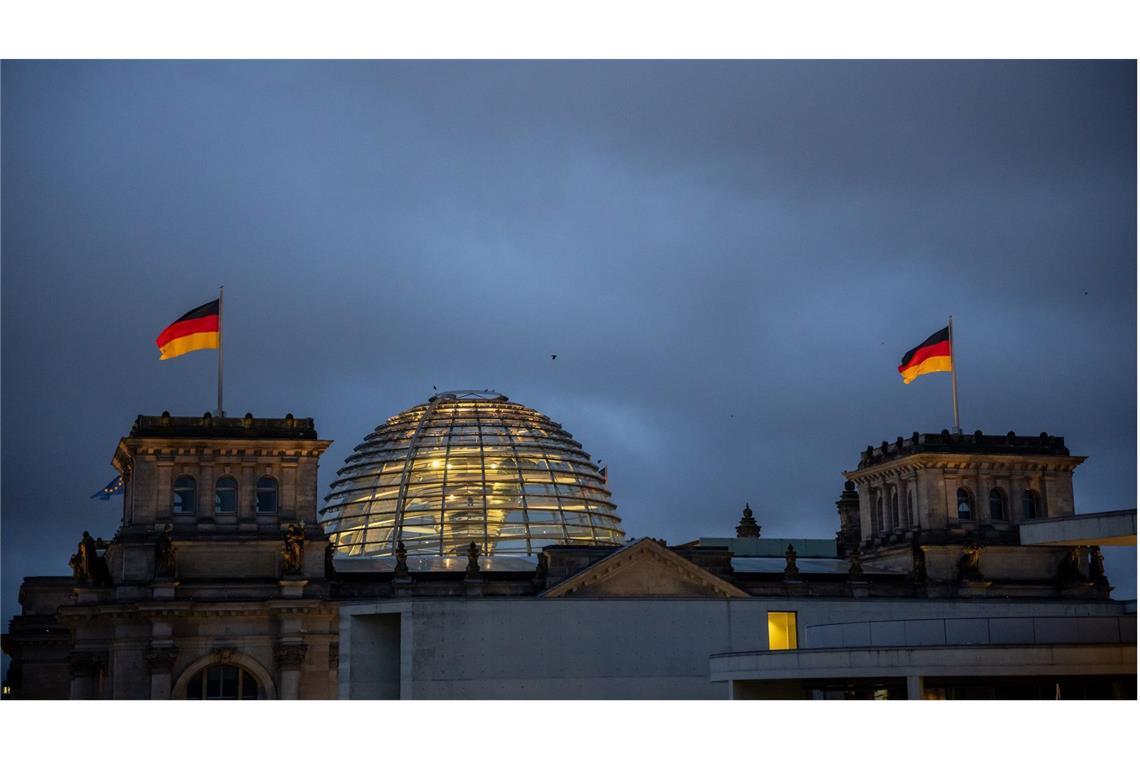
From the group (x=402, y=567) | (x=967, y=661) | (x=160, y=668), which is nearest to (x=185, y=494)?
(x=160, y=668)

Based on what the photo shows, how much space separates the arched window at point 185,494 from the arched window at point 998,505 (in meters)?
37.5

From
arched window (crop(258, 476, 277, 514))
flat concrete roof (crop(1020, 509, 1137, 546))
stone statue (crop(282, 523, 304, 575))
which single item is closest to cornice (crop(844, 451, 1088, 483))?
stone statue (crop(282, 523, 304, 575))

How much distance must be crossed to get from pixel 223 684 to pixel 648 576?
1866 centimetres

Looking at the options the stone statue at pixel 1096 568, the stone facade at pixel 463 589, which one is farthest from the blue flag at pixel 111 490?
the stone statue at pixel 1096 568

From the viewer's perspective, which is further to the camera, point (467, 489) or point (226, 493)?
point (467, 489)

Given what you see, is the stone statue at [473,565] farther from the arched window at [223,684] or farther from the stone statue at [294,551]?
the arched window at [223,684]

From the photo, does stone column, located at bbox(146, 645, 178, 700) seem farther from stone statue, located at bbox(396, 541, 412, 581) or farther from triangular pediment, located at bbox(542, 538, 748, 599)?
triangular pediment, located at bbox(542, 538, 748, 599)

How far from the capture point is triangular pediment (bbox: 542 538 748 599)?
84.6 m

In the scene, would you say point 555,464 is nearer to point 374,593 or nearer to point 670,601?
point 374,593

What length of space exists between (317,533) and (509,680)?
20.0 m

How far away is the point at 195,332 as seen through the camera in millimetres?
84625

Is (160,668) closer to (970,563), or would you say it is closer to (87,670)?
(87,670)

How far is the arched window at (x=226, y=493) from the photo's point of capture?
3359 inches

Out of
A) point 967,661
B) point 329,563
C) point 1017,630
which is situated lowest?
point 967,661
